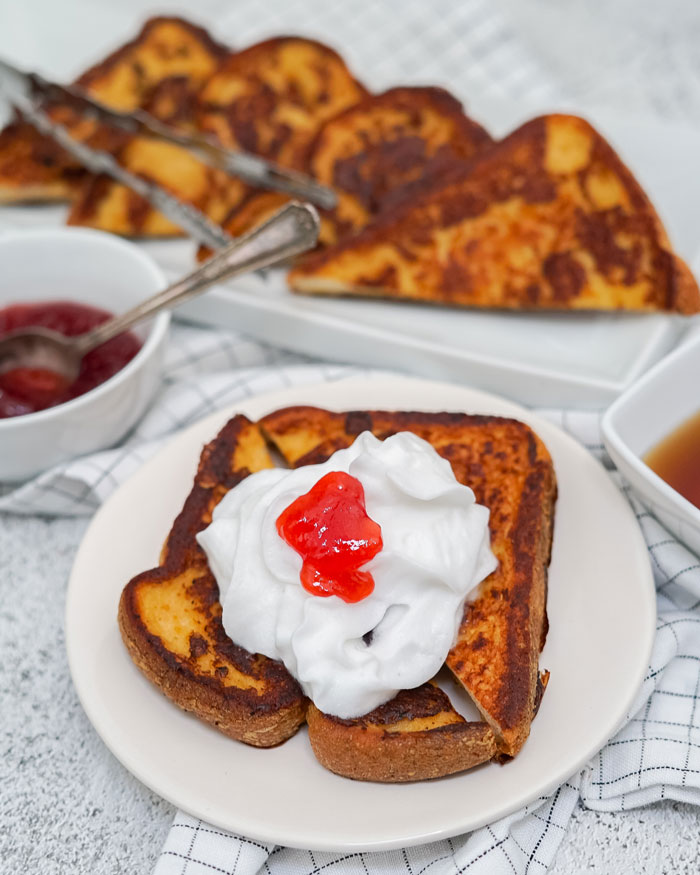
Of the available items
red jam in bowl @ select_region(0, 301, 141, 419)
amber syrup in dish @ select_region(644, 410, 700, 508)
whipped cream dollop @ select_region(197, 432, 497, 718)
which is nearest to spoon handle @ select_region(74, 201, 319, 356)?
red jam in bowl @ select_region(0, 301, 141, 419)

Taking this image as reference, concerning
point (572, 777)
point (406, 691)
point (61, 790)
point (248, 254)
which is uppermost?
point (248, 254)

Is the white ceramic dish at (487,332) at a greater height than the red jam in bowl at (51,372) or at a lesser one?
greater

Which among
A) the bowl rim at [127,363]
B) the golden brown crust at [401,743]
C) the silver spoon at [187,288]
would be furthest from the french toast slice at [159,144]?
the golden brown crust at [401,743]

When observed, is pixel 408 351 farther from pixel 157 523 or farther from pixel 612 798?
pixel 612 798

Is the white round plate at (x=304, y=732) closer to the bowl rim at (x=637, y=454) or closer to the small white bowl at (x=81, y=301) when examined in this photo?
the bowl rim at (x=637, y=454)

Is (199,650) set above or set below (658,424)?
below

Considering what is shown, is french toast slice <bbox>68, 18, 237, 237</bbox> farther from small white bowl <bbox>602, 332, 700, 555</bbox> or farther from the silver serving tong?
small white bowl <bbox>602, 332, 700, 555</bbox>

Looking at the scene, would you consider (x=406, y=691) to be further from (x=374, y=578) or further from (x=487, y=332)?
(x=487, y=332)

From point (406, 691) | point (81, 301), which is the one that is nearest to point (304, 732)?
point (406, 691)
